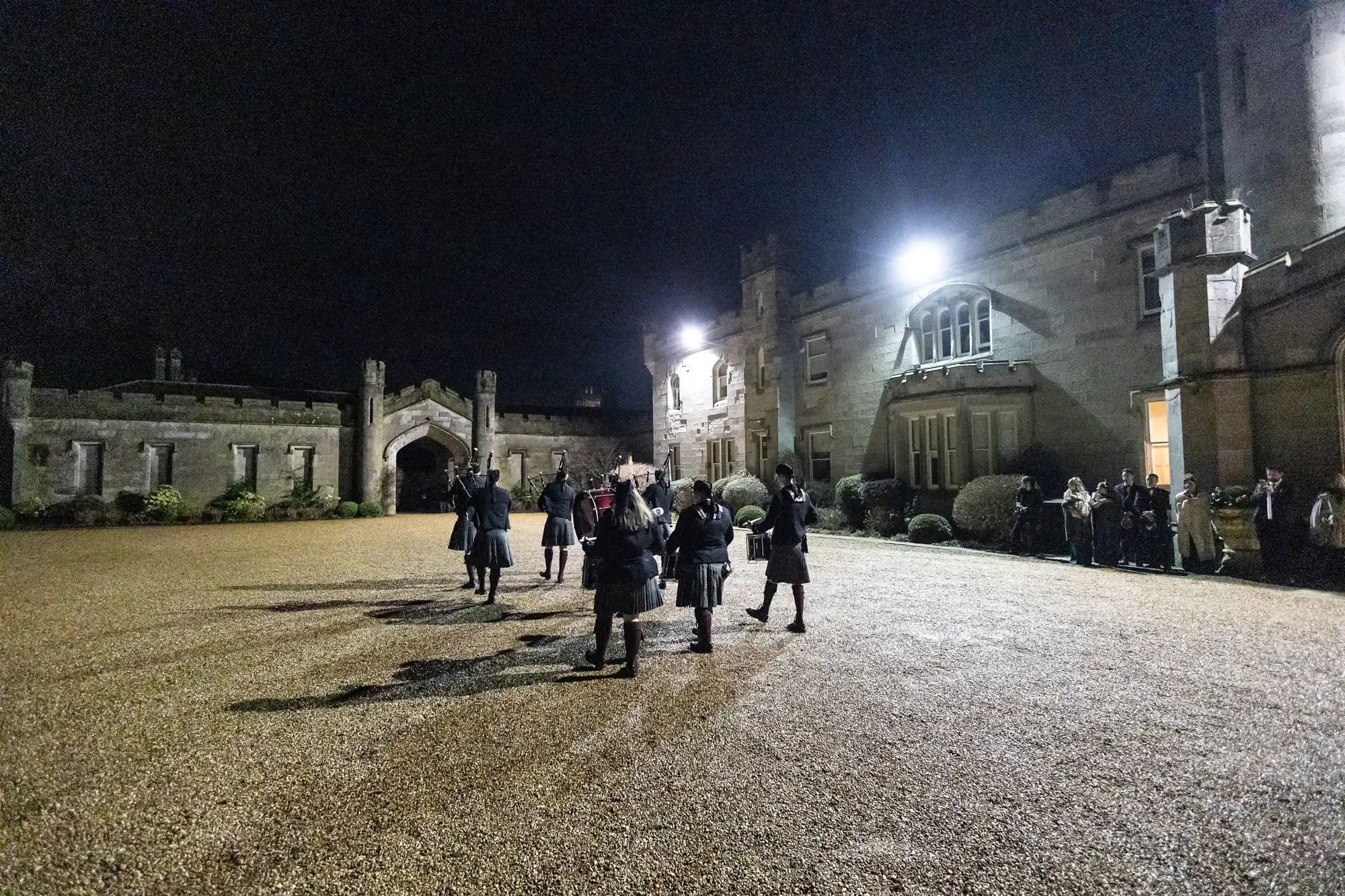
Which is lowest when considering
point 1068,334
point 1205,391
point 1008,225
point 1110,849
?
point 1110,849

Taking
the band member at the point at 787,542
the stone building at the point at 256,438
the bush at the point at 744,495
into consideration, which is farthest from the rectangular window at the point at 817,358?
the band member at the point at 787,542

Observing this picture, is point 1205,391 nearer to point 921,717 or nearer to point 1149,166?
point 1149,166

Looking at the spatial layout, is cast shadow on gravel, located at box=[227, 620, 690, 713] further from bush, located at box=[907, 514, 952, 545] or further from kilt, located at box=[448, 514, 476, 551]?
bush, located at box=[907, 514, 952, 545]

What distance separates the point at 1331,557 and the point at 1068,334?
8.00 metres

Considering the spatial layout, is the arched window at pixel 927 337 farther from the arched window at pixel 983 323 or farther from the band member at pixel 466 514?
the band member at pixel 466 514

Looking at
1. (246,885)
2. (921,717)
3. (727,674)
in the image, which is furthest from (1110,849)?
(246,885)

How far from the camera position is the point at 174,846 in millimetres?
2945

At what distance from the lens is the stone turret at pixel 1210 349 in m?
10.4

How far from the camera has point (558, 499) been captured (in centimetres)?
1015

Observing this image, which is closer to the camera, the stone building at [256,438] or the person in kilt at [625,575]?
the person in kilt at [625,575]

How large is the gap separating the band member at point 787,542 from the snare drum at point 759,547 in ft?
0.30

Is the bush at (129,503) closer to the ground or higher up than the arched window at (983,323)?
closer to the ground

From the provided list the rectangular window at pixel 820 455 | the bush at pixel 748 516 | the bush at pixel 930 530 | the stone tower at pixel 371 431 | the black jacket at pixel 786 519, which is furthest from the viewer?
the stone tower at pixel 371 431

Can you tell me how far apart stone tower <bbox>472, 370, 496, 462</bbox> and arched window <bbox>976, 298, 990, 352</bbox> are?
24.2m
